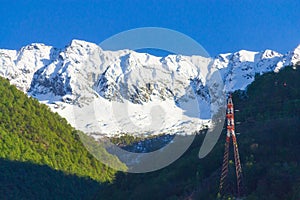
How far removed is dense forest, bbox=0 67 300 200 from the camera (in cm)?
2519

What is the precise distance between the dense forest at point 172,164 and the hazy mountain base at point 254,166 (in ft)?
0.13

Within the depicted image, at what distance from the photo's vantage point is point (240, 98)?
53.8 metres

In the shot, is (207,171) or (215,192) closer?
(215,192)

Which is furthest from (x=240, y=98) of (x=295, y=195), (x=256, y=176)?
(x=295, y=195)

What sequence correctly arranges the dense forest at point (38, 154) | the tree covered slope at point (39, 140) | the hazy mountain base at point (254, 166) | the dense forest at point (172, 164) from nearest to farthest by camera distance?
the hazy mountain base at point (254, 166) → the dense forest at point (172, 164) → the dense forest at point (38, 154) → the tree covered slope at point (39, 140)

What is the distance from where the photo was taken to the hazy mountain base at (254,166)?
23.4 metres

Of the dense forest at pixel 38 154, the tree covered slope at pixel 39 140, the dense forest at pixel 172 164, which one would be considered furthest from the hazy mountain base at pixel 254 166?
the tree covered slope at pixel 39 140

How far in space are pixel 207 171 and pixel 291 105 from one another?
12445mm

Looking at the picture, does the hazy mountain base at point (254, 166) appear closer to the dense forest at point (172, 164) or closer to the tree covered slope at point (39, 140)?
the dense forest at point (172, 164)

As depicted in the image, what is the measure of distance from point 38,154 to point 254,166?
59.8 metres

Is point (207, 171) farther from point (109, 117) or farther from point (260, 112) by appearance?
point (109, 117)

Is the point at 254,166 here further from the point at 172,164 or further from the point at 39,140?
the point at 39,140

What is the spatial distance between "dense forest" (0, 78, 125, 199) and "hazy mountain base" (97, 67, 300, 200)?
3253cm

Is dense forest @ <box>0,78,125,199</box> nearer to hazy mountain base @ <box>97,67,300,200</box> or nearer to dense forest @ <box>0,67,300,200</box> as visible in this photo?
dense forest @ <box>0,67,300,200</box>
